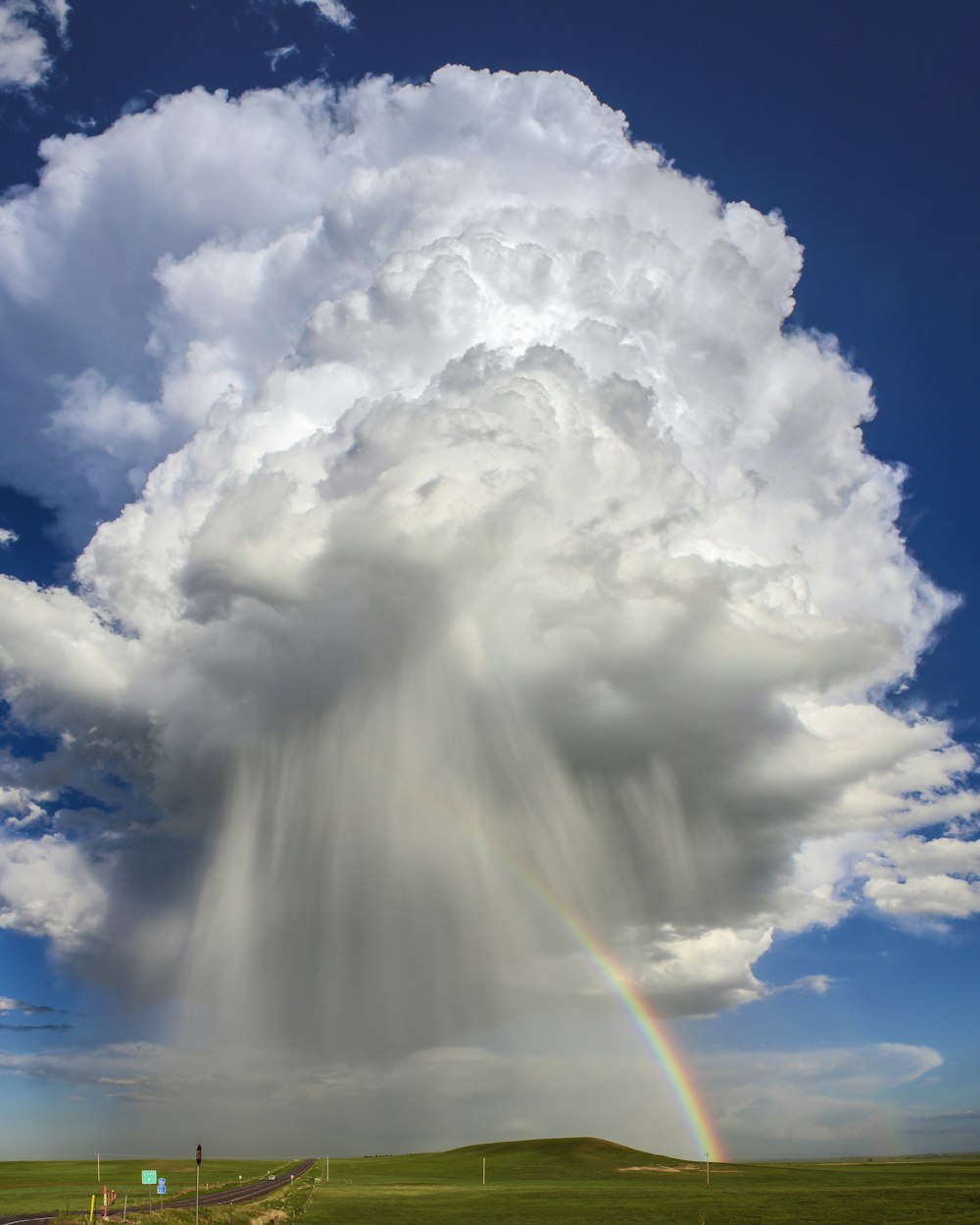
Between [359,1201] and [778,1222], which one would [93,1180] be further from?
[778,1222]

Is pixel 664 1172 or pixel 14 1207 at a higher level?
pixel 14 1207

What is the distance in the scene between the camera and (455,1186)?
167625 millimetres

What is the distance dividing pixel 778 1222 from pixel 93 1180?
169 metres

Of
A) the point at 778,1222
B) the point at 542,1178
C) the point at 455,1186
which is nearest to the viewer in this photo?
the point at 778,1222

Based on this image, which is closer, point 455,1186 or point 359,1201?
point 359,1201

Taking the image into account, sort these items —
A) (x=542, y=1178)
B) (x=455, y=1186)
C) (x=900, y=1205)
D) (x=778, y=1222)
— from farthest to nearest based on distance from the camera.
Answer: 1. (x=542, y=1178)
2. (x=455, y=1186)
3. (x=900, y=1205)
4. (x=778, y=1222)

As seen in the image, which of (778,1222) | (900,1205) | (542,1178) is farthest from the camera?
(542,1178)

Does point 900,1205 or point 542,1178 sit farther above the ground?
point 900,1205

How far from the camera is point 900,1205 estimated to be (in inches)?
4259

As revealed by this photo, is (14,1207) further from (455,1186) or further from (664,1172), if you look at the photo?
(664,1172)

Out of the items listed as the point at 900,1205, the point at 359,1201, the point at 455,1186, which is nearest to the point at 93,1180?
the point at 455,1186

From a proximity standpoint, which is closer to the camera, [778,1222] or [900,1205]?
[778,1222]

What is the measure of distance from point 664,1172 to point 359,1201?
112 metres

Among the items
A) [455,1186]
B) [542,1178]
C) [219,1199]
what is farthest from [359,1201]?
[542,1178]
